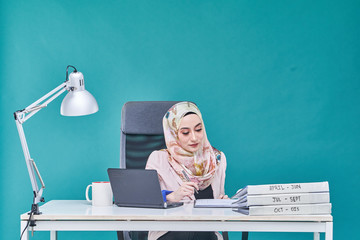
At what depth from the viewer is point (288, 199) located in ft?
6.04

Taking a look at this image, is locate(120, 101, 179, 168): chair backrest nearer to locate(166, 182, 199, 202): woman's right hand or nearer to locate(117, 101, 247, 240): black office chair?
locate(117, 101, 247, 240): black office chair

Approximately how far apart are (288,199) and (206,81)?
1659mm

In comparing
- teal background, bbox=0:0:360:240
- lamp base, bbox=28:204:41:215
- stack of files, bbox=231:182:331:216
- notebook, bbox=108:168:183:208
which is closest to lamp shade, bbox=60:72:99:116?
notebook, bbox=108:168:183:208

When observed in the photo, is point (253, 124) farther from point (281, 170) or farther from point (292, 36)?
point (292, 36)

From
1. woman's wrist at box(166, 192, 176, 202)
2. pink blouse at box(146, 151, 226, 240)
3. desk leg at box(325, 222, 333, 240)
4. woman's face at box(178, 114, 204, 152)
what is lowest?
desk leg at box(325, 222, 333, 240)

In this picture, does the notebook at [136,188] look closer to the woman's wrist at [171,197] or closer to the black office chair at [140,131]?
the woman's wrist at [171,197]

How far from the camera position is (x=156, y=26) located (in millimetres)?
3422

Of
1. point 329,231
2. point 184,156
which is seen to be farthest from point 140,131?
point 329,231

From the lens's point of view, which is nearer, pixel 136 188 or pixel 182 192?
pixel 136 188

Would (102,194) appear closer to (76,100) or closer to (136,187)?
(136,187)

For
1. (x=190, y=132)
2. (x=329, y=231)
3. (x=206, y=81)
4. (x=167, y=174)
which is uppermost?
(x=206, y=81)

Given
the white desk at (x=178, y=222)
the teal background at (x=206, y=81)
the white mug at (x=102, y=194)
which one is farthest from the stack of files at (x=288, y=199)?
the teal background at (x=206, y=81)

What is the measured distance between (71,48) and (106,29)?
255 mm

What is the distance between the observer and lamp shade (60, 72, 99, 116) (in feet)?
7.00
